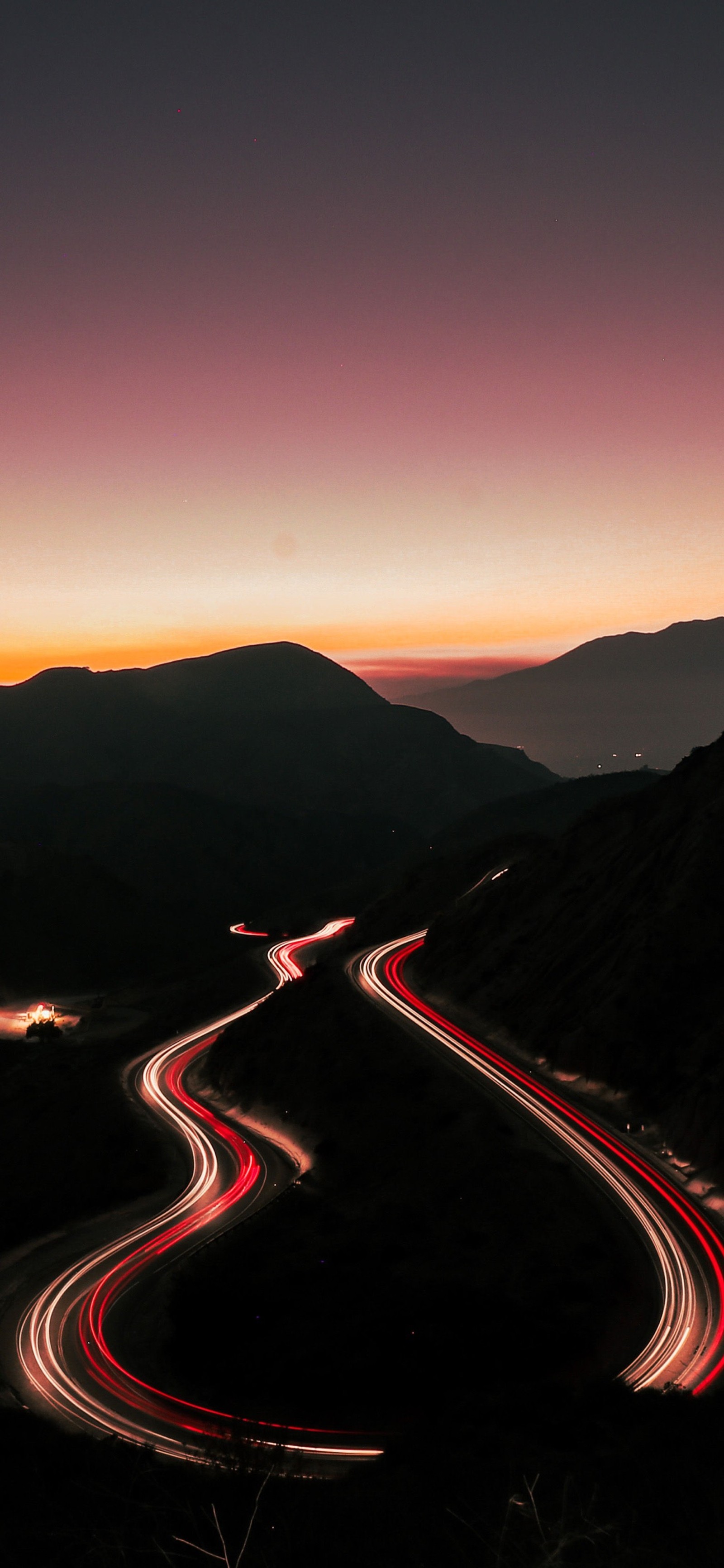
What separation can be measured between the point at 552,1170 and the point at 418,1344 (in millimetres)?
13181

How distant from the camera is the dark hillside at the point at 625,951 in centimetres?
4950

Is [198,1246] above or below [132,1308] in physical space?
below

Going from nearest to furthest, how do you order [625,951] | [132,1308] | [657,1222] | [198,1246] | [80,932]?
[657,1222] < [132,1308] < [198,1246] < [625,951] < [80,932]

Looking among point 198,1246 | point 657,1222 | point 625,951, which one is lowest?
point 198,1246

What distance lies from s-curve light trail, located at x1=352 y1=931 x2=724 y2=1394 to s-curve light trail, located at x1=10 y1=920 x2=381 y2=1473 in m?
9.37

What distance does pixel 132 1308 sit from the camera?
3881 centimetres

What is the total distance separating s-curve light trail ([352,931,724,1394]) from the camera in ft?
97.1

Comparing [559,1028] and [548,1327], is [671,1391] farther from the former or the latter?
[559,1028]

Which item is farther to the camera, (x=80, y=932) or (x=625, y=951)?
(x=80, y=932)

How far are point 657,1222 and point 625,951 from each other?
21621 mm

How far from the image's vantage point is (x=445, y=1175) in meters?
45.7

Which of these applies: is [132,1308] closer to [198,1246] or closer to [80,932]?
[198,1246]

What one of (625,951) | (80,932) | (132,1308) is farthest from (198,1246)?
(80,932)

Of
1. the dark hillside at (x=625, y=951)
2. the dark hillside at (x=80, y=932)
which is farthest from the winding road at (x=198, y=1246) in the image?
the dark hillside at (x=80, y=932)
